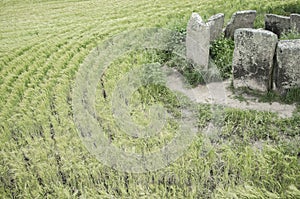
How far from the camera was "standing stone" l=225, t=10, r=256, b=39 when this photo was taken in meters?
8.98

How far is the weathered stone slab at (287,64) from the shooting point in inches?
254

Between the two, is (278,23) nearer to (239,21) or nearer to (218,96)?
(239,21)

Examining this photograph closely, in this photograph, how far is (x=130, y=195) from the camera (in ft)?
15.8

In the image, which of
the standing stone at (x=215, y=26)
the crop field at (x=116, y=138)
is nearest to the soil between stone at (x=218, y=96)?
the crop field at (x=116, y=138)

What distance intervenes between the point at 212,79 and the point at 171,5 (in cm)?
532

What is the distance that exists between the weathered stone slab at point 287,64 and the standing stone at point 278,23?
103 inches

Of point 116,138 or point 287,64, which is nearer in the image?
point 116,138

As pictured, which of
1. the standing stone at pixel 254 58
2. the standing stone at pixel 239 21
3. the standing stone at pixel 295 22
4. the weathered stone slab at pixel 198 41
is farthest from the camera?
the standing stone at pixel 239 21

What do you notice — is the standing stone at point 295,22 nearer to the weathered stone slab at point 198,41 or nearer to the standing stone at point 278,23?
the standing stone at point 278,23

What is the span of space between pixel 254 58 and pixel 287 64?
0.57 meters

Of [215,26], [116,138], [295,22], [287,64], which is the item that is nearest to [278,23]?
[295,22]

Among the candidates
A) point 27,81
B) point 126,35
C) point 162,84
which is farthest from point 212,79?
point 27,81

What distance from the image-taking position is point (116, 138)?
231 inches

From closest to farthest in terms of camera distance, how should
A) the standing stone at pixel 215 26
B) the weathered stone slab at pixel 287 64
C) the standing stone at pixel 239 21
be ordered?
the weathered stone slab at pixel 287 64
the standing stone at pixel 215 26
the standing stone at pixel 239 21
